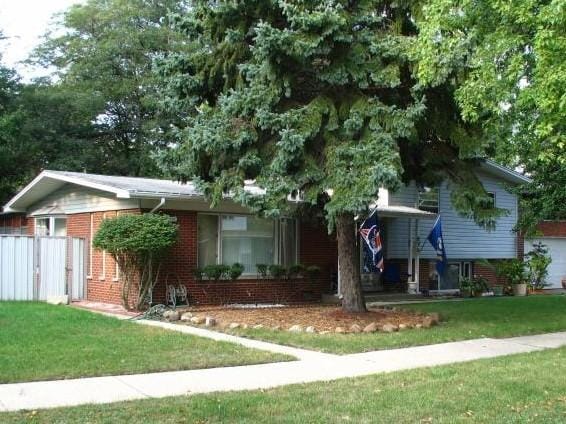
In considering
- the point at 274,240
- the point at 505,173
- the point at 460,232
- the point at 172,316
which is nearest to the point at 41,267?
the point at 172,316

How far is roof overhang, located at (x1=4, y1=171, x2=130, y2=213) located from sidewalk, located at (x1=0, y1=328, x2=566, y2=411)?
5.70 metres

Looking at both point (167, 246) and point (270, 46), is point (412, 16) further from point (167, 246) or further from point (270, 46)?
point (167, 246)

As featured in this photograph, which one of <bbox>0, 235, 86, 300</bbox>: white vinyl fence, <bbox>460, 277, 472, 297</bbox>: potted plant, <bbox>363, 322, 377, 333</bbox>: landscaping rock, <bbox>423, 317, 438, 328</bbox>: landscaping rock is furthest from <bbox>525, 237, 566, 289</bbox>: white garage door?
<bbox>0, 235, 86, 300</bbox>: white vinyl fence

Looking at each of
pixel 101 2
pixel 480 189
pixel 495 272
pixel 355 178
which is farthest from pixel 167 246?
pixel 101 2

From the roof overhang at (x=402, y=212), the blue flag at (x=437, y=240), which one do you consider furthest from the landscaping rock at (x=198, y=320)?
the blue flag at (x=437, y=240)

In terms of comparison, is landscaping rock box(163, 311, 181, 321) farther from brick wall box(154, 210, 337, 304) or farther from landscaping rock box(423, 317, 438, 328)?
landscaping rock box(423, 317, 438, 328)

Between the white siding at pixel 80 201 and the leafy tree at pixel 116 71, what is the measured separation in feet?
41.2

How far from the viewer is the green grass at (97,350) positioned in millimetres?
8453

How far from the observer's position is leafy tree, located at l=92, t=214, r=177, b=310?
1445cm

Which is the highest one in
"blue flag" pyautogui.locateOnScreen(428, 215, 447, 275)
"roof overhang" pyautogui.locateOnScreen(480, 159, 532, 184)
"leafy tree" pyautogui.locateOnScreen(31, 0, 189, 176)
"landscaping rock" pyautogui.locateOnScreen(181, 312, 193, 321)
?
"leafy tree" pyautogui.locateOnScreen(31, 0, 189, 176)

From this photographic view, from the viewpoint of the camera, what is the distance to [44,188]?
19953 mm

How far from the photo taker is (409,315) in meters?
14.7

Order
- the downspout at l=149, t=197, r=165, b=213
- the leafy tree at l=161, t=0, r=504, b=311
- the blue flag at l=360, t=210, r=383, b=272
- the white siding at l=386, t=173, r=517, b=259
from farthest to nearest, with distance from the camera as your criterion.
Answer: the white siding at l=386, t=173, r=517, b=259
the blue flag at l=360, t=210, r=383, b=272
the downspout at l=149, t=197, r=165, b=213
the leafy tree at l=161, t=0, r=504, b=311

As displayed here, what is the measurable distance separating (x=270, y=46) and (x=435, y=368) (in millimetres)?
6103
